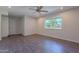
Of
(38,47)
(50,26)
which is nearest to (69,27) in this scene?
(50,26)

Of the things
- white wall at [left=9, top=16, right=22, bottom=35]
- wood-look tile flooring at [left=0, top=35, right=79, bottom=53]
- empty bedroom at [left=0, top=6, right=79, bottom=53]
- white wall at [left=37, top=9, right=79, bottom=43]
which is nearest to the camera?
wood-look tile flooring at [left=0, top=35, right=79, bottom=53]

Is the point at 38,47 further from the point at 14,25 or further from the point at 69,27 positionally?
the point at 14,25

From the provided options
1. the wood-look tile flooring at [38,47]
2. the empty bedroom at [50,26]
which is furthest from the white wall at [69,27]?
the wood-look tile flooring at [38,47]

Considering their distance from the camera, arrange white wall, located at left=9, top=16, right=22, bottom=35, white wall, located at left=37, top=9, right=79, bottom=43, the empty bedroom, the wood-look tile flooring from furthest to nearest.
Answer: white wall, located at left=9, top=16, right=22, bottom=35 < white wall, located at left=37, top=9, right=79, bottom=43 < the empty bedroom < the wood-look tile flooring

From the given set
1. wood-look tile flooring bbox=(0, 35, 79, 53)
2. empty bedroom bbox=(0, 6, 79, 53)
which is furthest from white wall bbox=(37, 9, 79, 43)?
wood-look tile flooring bbox=(0, 35, 79, 53)

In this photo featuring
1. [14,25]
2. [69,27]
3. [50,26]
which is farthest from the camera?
[14,25]

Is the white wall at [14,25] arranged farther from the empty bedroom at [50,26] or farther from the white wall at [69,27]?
the white wall at [69,27]

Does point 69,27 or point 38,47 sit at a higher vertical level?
point 69,27

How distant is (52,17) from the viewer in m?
5.89

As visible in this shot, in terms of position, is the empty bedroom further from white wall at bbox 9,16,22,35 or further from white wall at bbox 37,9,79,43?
white wall at bbox 9,16,22,35

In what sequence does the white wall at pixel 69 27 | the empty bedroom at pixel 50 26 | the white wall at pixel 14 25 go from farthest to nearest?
the white wall at pixel 14 25, the white wall at pixel 69 27, the empty bedroom at pixel 50 26
